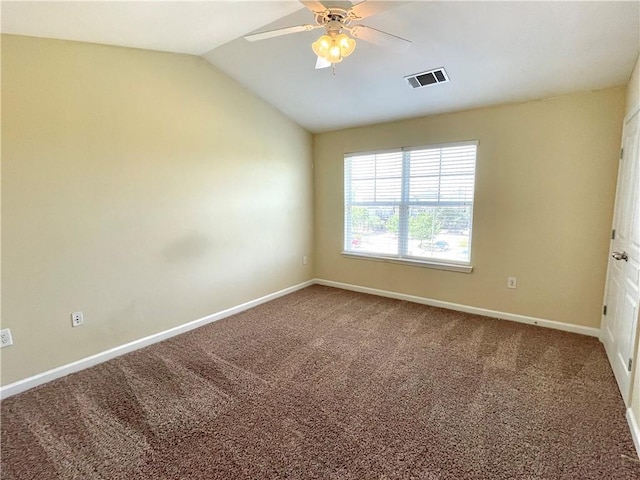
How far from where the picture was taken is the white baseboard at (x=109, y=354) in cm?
217

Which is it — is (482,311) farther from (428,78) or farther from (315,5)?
(315,5)

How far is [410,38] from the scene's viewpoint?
2.40m

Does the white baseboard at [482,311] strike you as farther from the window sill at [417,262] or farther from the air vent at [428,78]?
the air vent at [428,78]

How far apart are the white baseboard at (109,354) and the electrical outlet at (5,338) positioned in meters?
0.29

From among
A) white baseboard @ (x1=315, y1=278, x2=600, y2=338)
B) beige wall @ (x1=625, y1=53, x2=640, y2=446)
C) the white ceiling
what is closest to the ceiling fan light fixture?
the white ceiling

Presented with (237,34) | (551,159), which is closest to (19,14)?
(237,34)

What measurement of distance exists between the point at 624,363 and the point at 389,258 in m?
2.38

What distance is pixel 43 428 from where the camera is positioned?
1.82 m

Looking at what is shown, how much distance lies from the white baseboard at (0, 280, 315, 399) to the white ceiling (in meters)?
2.39

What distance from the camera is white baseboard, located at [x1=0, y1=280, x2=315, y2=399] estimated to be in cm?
217

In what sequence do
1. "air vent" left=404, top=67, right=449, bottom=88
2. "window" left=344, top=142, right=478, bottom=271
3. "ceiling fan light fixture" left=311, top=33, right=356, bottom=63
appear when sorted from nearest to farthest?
"ceiling fan light fixture" left=311, top=33, right=356, bottom=63 → "air vent" left=404, top=67, right=449, bottom=88 → "window" left=344, top=142, right=478, bottom=271

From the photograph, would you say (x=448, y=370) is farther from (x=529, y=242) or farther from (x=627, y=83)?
(x=627, y=83)

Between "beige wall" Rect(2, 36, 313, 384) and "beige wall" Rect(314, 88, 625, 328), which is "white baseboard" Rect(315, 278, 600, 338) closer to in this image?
"beige wall" Rect(314, 88, 625, 328)

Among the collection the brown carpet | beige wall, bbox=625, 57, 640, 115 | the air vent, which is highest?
the air vent
